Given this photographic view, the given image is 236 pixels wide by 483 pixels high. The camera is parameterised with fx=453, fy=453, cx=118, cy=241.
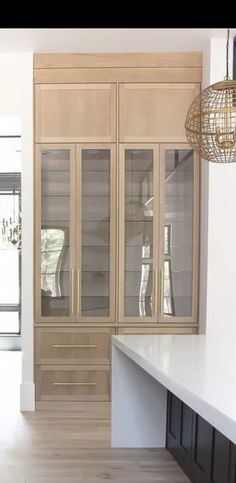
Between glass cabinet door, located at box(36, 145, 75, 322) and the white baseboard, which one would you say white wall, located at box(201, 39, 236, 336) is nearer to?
glass cabinet door, located at box(36, 145, 75, 322)

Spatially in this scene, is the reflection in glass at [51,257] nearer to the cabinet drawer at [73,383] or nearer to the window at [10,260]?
the cabinet drawer at [73,383]

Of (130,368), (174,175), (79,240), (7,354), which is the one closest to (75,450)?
(130,368)

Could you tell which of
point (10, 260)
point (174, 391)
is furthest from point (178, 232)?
point (10, 260)

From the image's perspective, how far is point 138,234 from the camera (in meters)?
3.93

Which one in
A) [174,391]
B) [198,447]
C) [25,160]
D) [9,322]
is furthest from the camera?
[9,322]

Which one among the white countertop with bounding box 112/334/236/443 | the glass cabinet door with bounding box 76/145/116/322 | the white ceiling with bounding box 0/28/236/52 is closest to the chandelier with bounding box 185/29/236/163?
the white countertop with bounding box 112/334/236/443

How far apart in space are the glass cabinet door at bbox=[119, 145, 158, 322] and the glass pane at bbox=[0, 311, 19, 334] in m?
3.59

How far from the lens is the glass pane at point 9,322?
7.03 meters

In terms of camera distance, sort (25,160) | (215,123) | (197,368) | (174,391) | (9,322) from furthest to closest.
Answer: (9,322), (25,160), (215,123), (197,368), (174,391)

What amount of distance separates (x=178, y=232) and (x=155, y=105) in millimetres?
1106

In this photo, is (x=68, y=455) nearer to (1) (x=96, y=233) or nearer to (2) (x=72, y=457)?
(2) (x=72, y=457)

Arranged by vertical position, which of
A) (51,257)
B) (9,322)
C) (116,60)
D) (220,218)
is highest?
(116,60)

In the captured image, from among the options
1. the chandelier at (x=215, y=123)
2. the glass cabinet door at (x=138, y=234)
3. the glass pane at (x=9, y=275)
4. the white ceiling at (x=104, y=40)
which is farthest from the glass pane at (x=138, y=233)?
the glass pane at (x=9, y=275)
